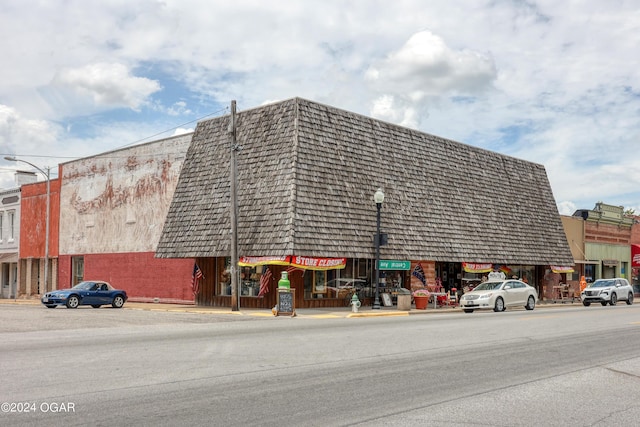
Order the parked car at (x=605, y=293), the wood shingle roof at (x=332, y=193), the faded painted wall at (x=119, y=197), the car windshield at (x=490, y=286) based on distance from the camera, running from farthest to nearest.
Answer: the faded painted wall at (x=119, y=197) < the parked car at (x=605, y=293) < the car windshield at (x=490, y=286) < the wood shingle roof at (x=332, y=193)

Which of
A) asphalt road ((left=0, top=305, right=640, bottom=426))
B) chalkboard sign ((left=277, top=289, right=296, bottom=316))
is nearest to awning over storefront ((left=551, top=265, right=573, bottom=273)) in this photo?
chalkboard sign ((left=277, top=289, right=296, bottom=316))

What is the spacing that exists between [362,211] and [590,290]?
50.7ft

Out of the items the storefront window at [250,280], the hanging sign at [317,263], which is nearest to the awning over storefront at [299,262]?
the hanging sign at [317,263]

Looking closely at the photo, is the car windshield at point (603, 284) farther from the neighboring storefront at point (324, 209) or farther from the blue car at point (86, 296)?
the blue car at point (86, 296)

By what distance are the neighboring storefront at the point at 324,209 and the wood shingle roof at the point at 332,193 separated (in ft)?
0.20

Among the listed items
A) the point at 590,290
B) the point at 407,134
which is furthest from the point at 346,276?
the point at 590,290

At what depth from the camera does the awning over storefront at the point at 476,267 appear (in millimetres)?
34594

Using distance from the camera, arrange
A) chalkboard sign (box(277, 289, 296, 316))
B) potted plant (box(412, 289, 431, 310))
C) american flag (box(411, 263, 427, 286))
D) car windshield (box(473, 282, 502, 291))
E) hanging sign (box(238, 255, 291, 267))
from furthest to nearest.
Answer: american flag (box(411, 263, 427, 286)) < potted plant (box(412, 289, 431, 310)) < car windshield (box(473, 282, 502, 291)) < hanging sign (box(238, 255, 291, 267)) < chalkboard sign (box(277, 289, 296, 316))

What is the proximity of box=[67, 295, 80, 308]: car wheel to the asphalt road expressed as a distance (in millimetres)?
14602

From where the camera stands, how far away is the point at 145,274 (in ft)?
121

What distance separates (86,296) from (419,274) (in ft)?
54.0

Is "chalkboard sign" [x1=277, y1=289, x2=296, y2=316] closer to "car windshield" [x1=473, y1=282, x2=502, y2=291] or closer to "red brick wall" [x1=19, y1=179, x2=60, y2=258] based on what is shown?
"car windshield" [x1=473, y1=282, x2=502, y2=291]

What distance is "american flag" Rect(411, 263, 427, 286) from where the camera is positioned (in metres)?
32.5

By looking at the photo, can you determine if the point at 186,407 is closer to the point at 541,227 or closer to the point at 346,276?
the point at 346,276
